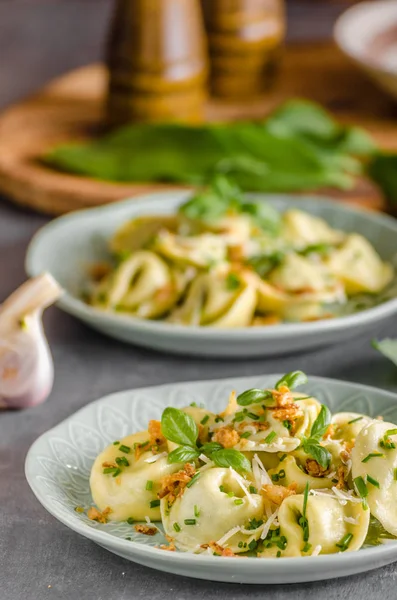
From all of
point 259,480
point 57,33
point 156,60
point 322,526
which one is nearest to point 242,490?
point 259,480

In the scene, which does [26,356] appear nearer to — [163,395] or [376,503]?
[163,395]

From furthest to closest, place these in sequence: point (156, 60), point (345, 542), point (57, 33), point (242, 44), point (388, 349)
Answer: point (57, 33) < point (242, 44) < point (156, 60) < point (388, 349) < point (345, 542)

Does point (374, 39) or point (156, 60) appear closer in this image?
point (156, 60)

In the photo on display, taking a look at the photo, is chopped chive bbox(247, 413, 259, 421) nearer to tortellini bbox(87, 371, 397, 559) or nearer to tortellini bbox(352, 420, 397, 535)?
tortellini bbox(87, 371, 397, 559)

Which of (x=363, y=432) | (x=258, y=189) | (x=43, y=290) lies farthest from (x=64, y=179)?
(x=363, y=432)

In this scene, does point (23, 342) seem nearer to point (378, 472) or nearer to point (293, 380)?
point (293, 380)

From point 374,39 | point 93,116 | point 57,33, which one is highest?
point 374,39

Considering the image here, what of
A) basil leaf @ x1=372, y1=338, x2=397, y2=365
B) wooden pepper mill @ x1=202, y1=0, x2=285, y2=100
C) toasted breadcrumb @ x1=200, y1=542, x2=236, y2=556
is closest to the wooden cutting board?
wooden pepper mill @ x1=202, y1=0, x2=285, y2=100
